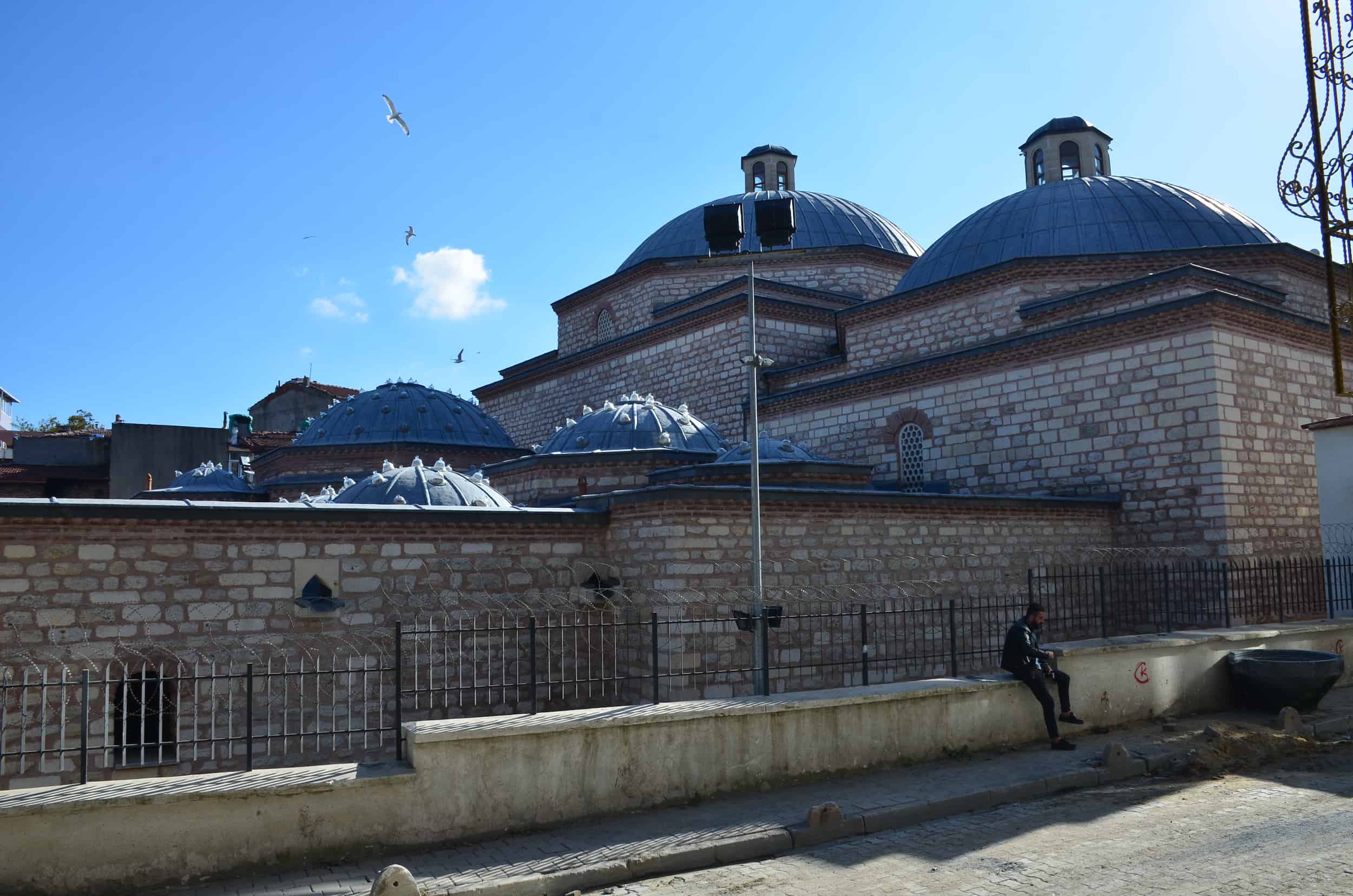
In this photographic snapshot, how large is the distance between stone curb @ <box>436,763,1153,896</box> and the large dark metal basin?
3.03m

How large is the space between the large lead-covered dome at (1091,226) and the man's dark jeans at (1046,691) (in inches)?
430

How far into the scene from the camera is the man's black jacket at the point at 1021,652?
27.0ft

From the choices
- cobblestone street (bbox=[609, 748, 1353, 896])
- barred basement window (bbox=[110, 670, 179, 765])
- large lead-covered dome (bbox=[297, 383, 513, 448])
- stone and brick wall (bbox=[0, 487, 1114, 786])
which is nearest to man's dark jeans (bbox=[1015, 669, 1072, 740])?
cobblestone street (bbox=[609, 748, 1353, 896])

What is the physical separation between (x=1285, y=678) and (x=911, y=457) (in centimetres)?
890

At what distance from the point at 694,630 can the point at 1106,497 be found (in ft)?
24.5

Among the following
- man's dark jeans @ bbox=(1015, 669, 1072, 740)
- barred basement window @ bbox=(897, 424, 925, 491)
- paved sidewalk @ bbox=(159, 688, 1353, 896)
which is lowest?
paved sidewalk @ bbox=(159, 688, 1353, 896)

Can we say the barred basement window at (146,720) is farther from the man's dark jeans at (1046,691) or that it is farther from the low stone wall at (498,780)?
the man's dark jeans at (1046,691)

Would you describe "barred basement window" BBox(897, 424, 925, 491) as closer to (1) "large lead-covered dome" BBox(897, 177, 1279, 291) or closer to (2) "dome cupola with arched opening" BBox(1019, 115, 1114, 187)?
(1) "large lead-covered dome" BBox(897, 177, 1279, 291)

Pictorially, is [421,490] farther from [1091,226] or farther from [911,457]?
→ [1091,226]

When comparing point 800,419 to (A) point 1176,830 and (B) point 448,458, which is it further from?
(A) point 1176,830

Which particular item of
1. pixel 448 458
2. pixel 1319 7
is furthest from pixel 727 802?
pixel 448 458

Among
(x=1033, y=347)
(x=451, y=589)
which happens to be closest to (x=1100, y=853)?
(x=451, y=589)

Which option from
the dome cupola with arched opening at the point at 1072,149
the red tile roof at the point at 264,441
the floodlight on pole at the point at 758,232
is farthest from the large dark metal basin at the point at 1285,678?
the red tile roof at the point at 264,441

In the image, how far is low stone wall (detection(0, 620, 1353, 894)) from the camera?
522 cm
